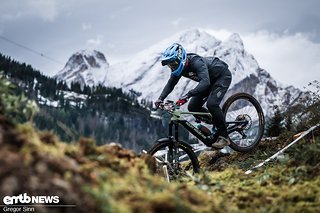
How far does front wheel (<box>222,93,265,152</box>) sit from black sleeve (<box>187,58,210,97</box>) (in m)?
1.70

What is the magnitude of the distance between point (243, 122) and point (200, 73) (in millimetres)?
2613

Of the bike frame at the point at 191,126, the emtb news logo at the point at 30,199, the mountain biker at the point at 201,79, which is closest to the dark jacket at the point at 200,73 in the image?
the mountain biker at the point at 201,79

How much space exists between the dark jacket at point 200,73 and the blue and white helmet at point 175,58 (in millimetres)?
180

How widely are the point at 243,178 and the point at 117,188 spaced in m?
3.98

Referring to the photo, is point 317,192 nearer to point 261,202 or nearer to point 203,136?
point 261,202

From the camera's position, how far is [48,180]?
3.97 metres

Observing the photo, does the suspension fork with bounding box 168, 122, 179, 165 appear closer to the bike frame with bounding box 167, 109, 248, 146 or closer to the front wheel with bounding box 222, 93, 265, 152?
the bike frame with bounding box 167, 109, 248, 146

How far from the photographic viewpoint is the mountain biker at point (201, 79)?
404 inches

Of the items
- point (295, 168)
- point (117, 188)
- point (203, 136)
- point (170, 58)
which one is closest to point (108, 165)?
point (117, 188)

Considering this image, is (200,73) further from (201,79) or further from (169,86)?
(169,86)

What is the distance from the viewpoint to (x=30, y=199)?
400 cm

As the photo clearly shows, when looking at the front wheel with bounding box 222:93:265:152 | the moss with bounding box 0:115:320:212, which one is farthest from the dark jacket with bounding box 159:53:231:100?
the moss with bounding box 0:115:320:212

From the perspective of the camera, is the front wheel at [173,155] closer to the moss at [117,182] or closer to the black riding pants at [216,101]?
the black riding pants at [216,101]

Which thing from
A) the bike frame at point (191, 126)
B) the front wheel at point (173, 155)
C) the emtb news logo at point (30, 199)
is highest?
the bike frame at point (191, 126)
